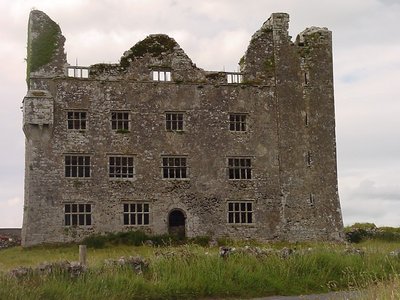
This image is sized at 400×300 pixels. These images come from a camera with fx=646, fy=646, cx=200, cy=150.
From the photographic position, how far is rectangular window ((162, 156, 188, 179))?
36.8 meters

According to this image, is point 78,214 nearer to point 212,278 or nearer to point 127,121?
point 127,121

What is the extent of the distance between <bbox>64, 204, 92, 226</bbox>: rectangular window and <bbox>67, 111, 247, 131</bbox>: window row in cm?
441

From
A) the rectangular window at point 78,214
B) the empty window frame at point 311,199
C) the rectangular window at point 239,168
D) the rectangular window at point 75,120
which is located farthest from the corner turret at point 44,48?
the empty window frame at point 311,199

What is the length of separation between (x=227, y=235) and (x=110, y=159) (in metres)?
7.92

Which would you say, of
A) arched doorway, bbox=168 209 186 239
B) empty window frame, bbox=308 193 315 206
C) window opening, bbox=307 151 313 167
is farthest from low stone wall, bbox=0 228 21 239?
window opening, bbox=307 151 313 167

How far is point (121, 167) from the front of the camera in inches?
1427

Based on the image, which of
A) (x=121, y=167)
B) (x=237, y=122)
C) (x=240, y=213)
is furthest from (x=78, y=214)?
(x=237, y=122)

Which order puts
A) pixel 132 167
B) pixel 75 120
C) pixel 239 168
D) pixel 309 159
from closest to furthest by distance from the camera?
pixel 75 120, pixel 132 167, pixel 239 168, pixel 309 159

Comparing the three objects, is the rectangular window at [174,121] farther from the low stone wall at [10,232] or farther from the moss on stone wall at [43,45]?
the low stone wall at [10,232]

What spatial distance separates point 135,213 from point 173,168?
3361mm

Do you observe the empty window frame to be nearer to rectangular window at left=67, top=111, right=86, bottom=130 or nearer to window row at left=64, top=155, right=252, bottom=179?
window row at left=64, top=155, right=252, bottom=179

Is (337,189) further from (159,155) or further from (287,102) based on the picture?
(159,155)

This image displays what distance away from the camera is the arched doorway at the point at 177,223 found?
36594mm

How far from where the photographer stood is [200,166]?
37250 mm
